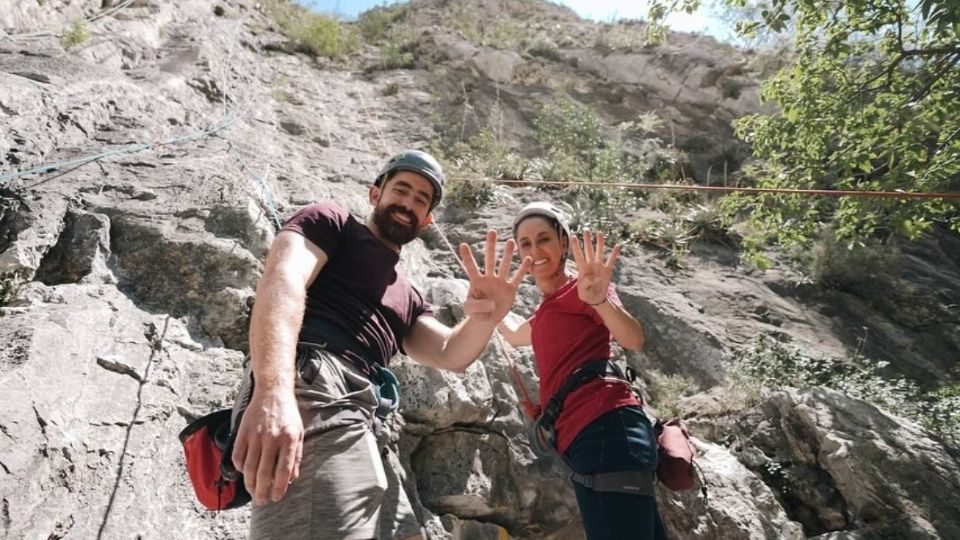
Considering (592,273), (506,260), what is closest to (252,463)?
(506,260)

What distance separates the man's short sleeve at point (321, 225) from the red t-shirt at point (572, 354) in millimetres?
1177

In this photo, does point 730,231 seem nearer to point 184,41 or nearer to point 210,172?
point 210,172

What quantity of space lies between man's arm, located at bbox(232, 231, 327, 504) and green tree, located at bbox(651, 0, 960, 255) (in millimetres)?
4720

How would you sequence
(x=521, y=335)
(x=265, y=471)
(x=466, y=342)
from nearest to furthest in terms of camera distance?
1. (x=265, y=471)
2. (x=466, y=342)
3. (x=521, y=335)

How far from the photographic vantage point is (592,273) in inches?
103

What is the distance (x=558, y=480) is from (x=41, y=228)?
3.61m

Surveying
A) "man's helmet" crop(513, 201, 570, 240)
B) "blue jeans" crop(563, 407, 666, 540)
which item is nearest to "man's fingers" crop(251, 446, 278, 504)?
"blue jeans" crop(563, 407, 666, 540)

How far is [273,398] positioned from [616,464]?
155 centimetres

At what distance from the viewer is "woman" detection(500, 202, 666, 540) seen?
2.42 metres

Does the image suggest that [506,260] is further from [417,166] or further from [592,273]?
[417,166]

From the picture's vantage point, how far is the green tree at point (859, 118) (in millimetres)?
4930

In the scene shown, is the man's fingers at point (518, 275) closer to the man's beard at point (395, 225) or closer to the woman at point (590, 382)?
the woman at point (590, 382)

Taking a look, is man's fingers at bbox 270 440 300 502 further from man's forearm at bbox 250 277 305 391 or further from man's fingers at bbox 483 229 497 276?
man's fingers at bbox 483 229 497 276

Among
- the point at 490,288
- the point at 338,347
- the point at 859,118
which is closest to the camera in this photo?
the point at 338,347
